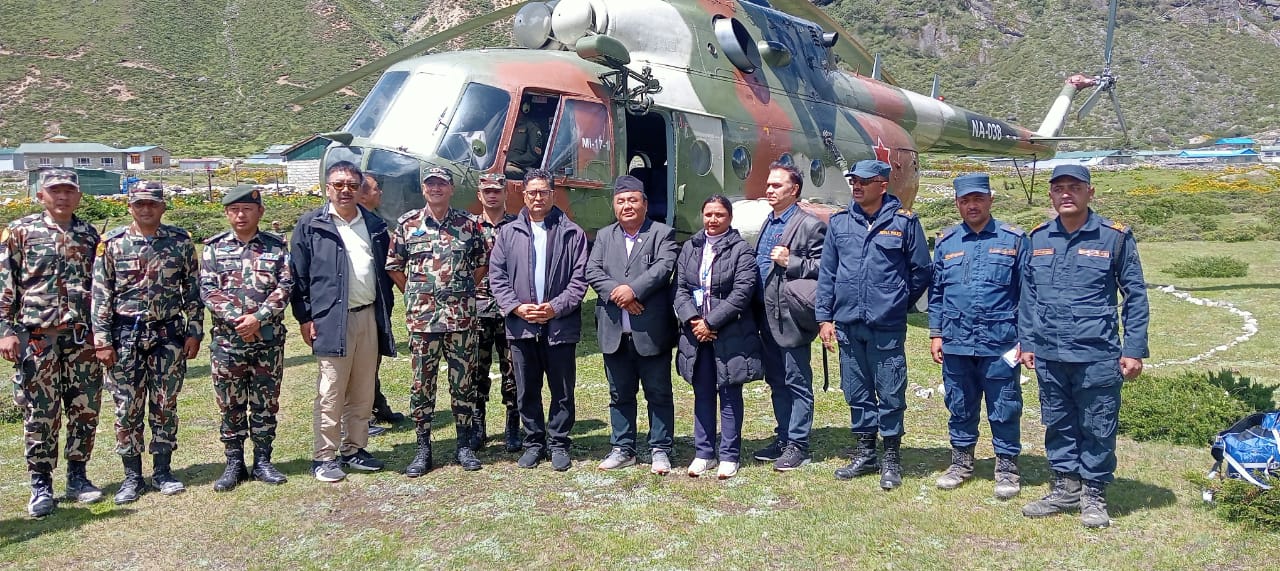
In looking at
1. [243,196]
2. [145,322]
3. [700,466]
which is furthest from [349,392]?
[700,466]

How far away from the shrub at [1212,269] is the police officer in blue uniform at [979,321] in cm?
1189

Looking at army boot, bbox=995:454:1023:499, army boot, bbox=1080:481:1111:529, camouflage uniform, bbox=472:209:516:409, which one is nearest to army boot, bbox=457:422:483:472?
camouflage uniform, bbox=472:209:516:409

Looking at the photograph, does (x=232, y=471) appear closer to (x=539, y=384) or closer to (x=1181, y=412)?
(x=539, y=384)

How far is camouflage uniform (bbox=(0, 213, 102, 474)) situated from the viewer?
5004mm

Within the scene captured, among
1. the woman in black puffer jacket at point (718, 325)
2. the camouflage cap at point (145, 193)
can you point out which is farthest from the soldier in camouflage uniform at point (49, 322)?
the woman in black puffer jacket at point (718, 325)

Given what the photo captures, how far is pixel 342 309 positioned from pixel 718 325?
7.47 feet

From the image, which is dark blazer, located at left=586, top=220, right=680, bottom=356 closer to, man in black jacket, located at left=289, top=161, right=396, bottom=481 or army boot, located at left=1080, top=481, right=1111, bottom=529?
man in black jacket, located at left=289, top=161, right=396, bottom=481

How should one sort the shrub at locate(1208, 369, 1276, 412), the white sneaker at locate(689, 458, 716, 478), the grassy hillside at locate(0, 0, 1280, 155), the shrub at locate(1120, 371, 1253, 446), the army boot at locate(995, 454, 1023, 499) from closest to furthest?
the army boot at locate(995, 454, 1023, 499) → the white sneaker at locate(689, 458, 716, 478) → the shrub at locate(1120, 371, 1253, 446) → the shrub at locate(1208, 369, 1276, 412) → the grassy hillside at locate(0, 0, 1280, 155)

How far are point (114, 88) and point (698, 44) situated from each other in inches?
2937

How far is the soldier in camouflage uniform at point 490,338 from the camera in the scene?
5.89 metres

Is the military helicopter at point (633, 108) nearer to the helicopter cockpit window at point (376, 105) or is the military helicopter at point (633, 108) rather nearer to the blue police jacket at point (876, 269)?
Answer: the helicopter cockpit window at point (376, 105)

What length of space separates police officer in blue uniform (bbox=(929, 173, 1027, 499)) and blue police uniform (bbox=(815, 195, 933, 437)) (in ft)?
0.65

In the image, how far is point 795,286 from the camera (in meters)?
5.49

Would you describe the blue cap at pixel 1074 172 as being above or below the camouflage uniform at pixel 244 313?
above
